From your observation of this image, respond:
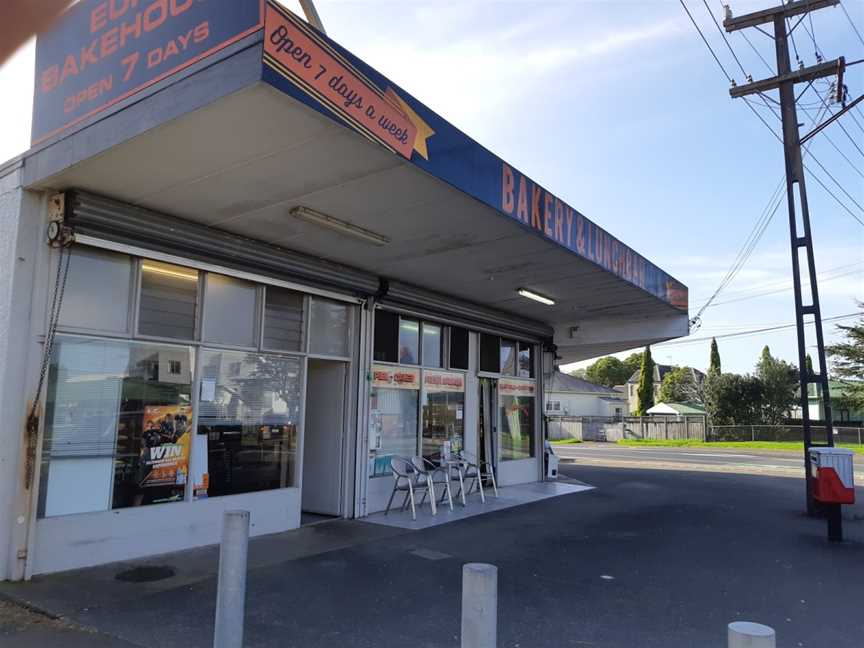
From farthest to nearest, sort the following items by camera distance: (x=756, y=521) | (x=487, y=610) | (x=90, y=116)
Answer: (x=756, y=521), (x=90, y=116), (x=487, y=610)

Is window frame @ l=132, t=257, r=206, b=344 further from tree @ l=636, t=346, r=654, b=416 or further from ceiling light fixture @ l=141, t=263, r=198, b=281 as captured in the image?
tree @ l=636, t=346, r=654, b=416

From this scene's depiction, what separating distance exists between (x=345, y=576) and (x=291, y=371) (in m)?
3.10

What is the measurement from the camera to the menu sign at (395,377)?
9.80 meters

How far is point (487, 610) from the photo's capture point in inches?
111

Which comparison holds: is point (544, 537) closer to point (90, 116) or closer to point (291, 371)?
point (291, 371)

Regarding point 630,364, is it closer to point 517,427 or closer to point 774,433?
point 774,433

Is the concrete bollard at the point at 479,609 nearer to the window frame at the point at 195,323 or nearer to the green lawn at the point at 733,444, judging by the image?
the window frame at the point at 195,323

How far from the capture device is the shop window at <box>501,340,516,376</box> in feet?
43.5

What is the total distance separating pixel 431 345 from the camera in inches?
440

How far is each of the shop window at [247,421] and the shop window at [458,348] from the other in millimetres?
3759

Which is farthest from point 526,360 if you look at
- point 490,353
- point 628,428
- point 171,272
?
point 628,428

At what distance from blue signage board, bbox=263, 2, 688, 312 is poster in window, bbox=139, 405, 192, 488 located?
3893 mm

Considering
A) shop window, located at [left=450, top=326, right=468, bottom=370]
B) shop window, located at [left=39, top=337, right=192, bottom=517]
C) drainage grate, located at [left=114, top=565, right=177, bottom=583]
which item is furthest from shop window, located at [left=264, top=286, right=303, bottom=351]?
shop window, located at [left=450, top=326, right=468, bottom=370]

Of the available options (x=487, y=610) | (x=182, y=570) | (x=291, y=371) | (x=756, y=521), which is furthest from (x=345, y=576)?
(x=756, y=521)
